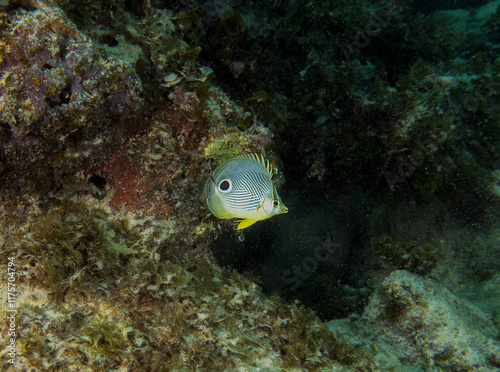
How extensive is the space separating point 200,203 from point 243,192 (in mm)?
1159

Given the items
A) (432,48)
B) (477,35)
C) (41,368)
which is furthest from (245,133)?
(477,35)

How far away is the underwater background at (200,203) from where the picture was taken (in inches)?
88.0

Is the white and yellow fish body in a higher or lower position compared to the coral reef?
higher

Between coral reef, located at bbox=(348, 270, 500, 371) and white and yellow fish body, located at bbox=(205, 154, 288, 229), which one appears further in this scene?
coral reef, located at bbox=(348, 270, 500, 371)

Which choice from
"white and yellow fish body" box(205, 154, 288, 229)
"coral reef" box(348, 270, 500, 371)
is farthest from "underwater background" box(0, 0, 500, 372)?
"white and yellow fish body" box(205, 154, 288, 229)

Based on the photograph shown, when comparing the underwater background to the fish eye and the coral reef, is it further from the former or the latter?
the fish eye

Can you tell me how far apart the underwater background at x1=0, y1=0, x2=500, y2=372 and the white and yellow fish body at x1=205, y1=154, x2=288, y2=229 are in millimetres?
893

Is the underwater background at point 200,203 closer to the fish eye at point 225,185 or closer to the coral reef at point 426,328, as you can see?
the coral reef at point 426,328

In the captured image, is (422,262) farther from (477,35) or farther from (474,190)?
(477,35)

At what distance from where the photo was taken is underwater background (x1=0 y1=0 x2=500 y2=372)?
223 cm

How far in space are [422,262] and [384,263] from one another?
732 mm

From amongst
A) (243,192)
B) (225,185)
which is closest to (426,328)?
(243,192)

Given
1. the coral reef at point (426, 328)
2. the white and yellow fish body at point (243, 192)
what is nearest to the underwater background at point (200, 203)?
the coral reef at point (426, 328)

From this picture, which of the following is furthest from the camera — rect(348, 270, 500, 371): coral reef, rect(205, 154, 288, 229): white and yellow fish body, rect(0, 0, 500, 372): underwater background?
rect(348, 270, 500, 371): coral reef
